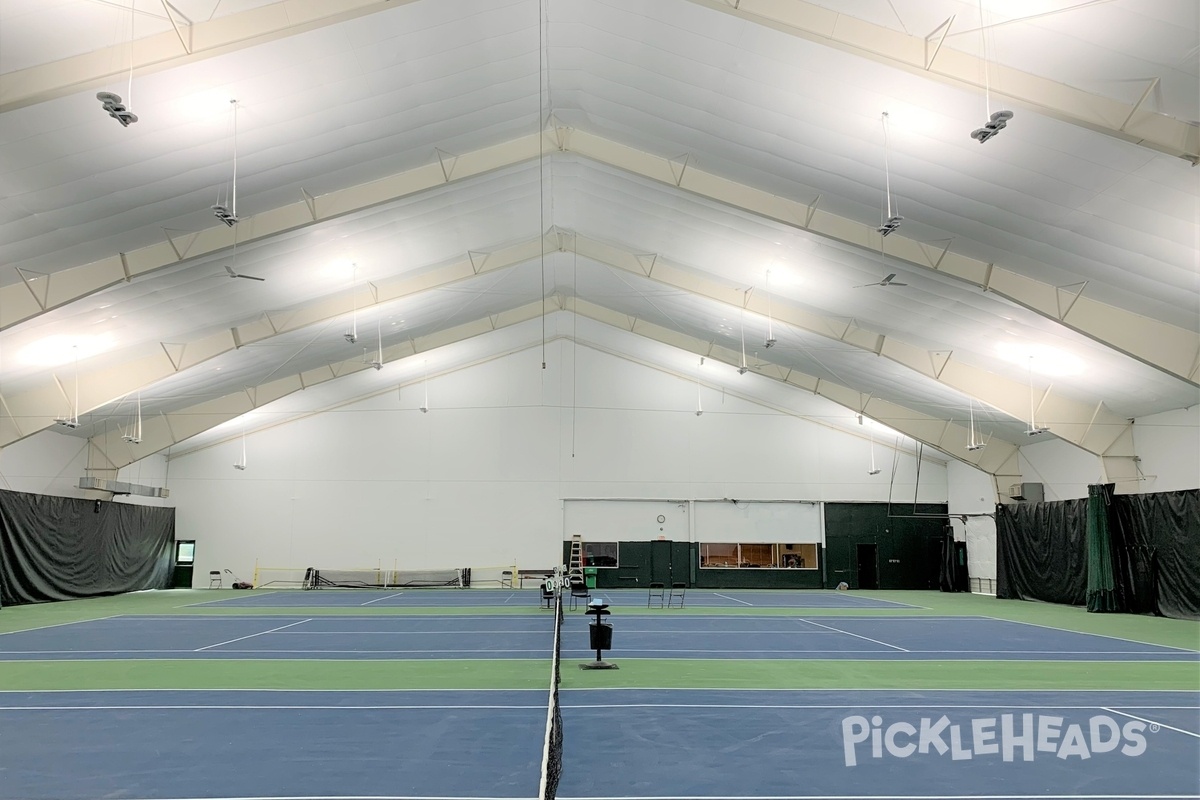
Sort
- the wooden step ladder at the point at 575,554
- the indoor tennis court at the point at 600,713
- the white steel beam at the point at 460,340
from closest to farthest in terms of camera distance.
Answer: the indoor tennis court at the point at 600,713, the white steel beam at the point at 460,340, the wooden step ladder at the point at 575,554

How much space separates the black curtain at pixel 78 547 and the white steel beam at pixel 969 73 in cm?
2076

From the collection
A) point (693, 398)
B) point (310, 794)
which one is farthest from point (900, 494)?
point (310, 794)

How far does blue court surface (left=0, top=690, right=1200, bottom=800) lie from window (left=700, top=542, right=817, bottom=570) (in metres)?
21.0

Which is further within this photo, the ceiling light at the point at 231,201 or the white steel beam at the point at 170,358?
the white steel beam at the point at 170,358

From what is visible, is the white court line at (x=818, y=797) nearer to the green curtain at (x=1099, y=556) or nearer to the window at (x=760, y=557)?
the green curtain at (x=1099, y=556)

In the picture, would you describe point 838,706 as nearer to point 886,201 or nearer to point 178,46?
point 886,201

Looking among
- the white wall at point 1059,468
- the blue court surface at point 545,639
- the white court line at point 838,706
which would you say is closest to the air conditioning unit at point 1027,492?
the white wall at point 1059,468

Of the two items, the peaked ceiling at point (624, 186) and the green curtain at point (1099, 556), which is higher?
the peaked ceiling at point (624, 186)

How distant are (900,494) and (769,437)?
5.14m

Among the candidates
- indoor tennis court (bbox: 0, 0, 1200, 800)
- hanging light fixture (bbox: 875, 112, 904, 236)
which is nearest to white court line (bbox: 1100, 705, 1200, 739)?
indoor tennis court (bbox: 0, 0, 1200, 800)

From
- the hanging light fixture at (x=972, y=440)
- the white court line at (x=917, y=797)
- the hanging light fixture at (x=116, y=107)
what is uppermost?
the hanging light fixture at (x=116, y=107)

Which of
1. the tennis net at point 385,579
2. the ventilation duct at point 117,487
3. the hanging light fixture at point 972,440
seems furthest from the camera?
the tennis net at point 385,579

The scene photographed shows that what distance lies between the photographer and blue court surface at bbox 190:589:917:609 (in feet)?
69.4

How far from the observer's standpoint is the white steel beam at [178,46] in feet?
30.3
